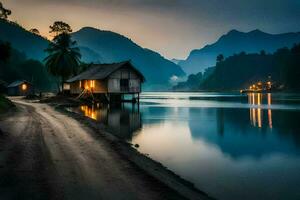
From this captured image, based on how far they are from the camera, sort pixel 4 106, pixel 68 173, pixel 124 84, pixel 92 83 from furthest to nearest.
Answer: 1. pixel 92 83
2. pixel 124 84
3. pixel 4 106
4. pixel 68 173

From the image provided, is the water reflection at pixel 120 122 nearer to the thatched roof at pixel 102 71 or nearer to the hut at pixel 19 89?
the thatched roof at pixel 102 71

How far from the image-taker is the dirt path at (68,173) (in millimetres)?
10000

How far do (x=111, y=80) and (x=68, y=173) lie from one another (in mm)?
54812

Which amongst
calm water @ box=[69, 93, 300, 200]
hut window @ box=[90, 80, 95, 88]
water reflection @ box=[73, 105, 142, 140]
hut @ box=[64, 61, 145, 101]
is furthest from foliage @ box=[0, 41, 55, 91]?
calm water @ box=[69, 93, 300, 200]

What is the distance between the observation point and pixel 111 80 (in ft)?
217

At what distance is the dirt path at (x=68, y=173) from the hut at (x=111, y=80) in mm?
46976

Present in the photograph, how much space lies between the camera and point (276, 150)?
22.8 m

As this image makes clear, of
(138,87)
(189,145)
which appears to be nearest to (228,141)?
(189,145)

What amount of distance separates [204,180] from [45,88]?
14086 centimetres

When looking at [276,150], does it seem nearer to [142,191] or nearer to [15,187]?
[142,191]

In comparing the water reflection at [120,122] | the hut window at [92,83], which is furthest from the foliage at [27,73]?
the water reflection at [120,122]

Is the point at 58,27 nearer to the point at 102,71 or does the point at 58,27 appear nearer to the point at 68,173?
the point at 102,71

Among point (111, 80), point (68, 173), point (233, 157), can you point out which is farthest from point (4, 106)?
point (68, 173)

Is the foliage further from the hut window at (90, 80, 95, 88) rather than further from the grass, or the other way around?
the grass
